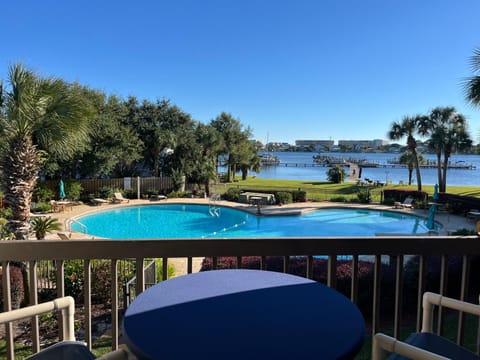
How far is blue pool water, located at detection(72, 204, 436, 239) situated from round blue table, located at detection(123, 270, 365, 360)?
38.0 feet

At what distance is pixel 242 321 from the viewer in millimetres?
1168

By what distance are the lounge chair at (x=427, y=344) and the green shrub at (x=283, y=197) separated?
17.1 metres

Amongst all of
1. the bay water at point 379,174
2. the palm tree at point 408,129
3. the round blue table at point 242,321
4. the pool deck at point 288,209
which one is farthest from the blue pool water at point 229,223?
the bay water at point 379,174

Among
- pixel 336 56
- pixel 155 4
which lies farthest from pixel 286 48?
pixel 155 4

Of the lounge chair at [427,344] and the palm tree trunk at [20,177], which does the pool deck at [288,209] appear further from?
the lounge chair at [427,344]

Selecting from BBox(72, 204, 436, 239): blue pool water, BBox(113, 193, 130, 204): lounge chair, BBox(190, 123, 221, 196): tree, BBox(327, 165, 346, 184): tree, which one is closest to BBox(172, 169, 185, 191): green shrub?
BBox(190, 123, 221, 196): tree

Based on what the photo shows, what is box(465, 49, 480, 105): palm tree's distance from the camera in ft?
25.0

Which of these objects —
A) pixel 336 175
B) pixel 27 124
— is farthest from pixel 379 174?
pixel 27 124

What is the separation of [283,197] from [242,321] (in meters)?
17.8

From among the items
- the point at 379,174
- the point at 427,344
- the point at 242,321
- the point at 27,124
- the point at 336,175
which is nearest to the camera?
the point at 242,321

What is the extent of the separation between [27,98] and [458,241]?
6692 millimetres

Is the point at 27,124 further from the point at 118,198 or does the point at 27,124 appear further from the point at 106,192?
the point at 106,192

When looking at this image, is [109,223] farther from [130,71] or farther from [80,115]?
[130,71]

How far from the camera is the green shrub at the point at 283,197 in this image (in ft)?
61.2
